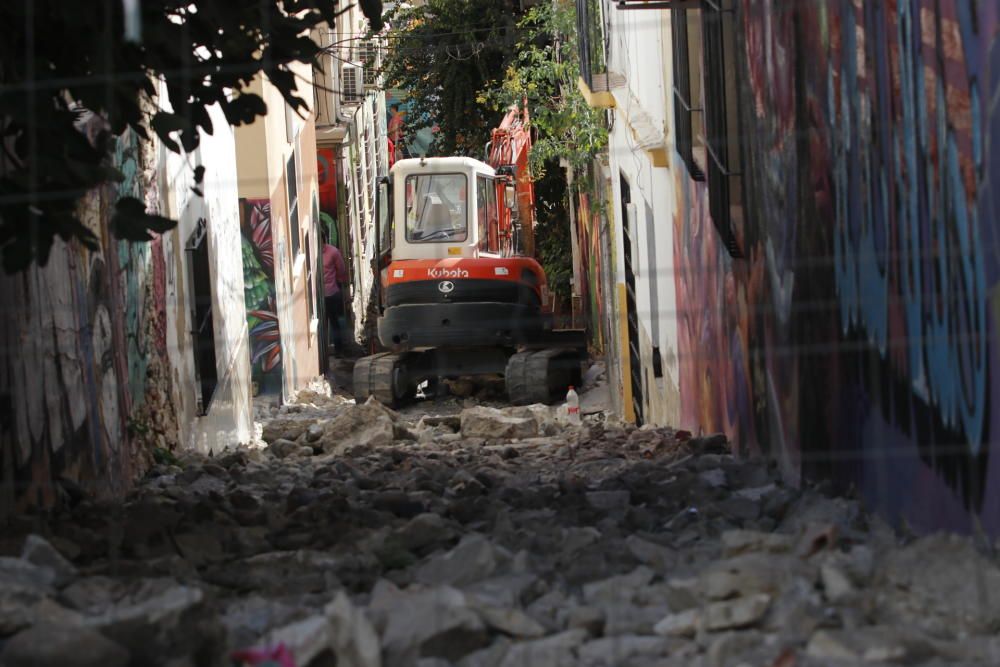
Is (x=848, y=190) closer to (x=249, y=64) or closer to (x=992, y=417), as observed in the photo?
(x=992, y=417)

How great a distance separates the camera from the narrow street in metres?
3.41

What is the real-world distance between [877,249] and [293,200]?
52.2ft

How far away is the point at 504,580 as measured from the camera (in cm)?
419

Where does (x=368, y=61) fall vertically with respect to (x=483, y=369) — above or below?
above

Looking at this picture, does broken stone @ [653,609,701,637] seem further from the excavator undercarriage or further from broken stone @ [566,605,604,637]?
the excavator undercarriage

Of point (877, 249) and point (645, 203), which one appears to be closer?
point (877, 249)

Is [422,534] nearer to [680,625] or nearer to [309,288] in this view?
[680,625]

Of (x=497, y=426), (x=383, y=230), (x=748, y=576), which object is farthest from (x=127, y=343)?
(x=383, y=230)

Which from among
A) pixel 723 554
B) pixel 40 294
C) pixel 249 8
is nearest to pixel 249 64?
pixel 249 8

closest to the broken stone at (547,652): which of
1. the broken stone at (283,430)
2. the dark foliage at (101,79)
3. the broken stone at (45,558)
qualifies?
the broken stone at (45,558)

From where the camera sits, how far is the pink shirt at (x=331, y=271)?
2353 cm

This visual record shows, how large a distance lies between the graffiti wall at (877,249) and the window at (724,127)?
0.18 m

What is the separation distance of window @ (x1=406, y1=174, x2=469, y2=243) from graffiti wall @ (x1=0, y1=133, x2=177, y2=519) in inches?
363

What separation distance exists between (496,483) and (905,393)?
298 centimetres
